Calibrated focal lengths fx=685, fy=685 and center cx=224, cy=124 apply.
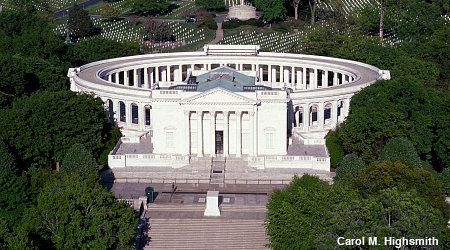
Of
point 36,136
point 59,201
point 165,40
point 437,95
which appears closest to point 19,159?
point 36,136

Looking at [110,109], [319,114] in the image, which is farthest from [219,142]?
[110,109]

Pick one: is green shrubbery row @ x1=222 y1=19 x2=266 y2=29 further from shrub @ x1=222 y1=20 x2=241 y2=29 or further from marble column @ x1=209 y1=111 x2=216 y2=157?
marble column @ x1=209 y1=111 x2=216 y2=157

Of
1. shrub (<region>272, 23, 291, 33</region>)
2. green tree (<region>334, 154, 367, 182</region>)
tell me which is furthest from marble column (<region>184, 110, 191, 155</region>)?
shrub (<region>272, 23, 291, 33</region>)

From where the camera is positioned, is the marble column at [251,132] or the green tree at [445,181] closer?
the green tree at [445,181]

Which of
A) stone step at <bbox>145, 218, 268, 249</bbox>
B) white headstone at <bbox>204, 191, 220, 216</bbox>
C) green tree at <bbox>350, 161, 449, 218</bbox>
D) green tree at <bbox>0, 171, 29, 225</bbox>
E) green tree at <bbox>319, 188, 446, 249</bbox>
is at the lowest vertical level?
stone step at <bbox>145, 218, 268, 249</bbox>

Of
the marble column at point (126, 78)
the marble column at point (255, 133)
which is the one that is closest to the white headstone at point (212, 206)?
the marble column at point (255, 133)

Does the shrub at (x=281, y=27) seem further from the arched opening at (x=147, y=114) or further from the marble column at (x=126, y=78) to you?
the arched opening at (x=147, y=114)
